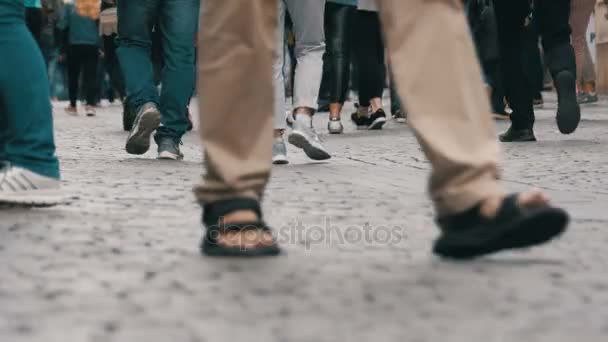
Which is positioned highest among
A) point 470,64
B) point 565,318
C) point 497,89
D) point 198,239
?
point 470,64

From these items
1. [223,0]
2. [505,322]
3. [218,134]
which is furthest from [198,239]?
[505,322]

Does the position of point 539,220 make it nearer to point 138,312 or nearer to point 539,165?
point 138,312

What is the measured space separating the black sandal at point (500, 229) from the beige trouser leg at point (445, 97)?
0.04 m

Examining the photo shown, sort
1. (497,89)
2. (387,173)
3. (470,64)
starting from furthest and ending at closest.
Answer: (497,89) < (387,173) < (470,64)

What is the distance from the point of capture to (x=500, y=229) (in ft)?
9.46

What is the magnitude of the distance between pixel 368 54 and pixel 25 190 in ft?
22.2

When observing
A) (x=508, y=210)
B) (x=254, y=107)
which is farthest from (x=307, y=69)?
(x=508, y=210)

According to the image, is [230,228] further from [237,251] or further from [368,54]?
[368,54]

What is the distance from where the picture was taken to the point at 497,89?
464 inches

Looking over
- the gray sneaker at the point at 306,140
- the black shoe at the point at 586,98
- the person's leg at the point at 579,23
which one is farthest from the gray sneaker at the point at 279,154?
the black shoe at the point at 586,98

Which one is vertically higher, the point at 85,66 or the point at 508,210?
the point at 508,210

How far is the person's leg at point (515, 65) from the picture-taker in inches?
321

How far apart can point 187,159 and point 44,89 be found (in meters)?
2.70

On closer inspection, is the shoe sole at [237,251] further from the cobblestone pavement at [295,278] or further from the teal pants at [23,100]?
the teal pants at [23,100]
